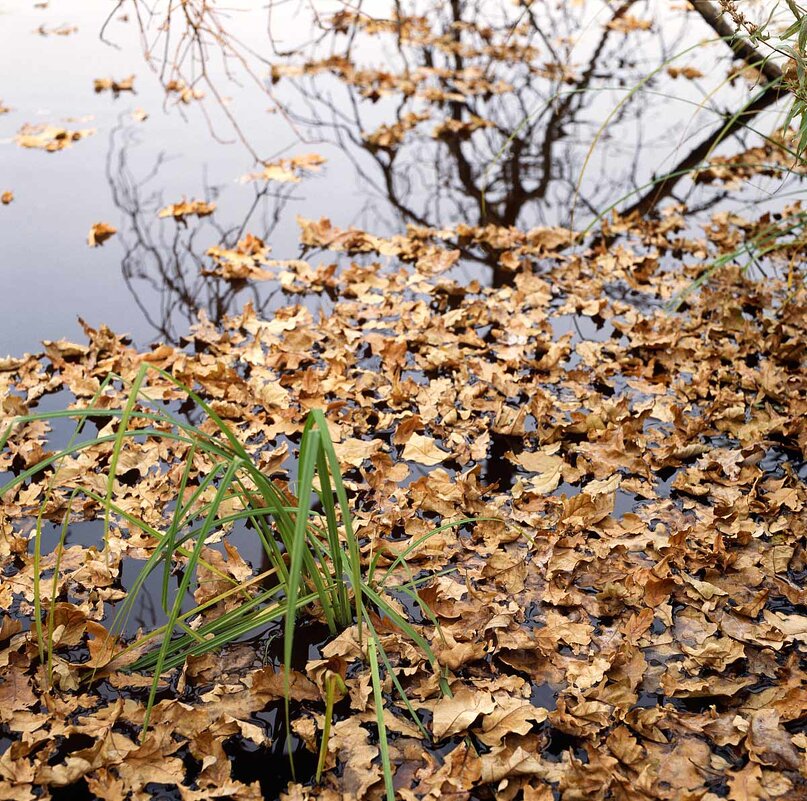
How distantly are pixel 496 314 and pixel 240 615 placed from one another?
2090 mm

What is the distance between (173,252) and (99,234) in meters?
0.47

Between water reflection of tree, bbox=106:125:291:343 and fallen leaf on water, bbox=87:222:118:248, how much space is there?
65 millimetres

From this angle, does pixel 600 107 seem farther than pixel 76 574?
Yes

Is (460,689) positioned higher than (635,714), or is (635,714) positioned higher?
(460,689)

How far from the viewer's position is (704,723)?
168 centimetres

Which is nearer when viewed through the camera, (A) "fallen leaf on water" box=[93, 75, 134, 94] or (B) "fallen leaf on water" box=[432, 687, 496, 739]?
(B) "fallen leaf on water" box=[432, 687, 496, 739]

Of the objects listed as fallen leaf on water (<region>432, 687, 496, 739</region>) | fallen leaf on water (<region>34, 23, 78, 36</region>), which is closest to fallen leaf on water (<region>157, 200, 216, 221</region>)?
fallen leaf on water (<region>432, 687, 496, 739</region>)

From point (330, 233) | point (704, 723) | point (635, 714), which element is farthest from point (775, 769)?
point (330, 233)

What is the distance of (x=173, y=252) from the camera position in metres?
4.08

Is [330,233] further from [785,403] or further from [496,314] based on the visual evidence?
[785,403]

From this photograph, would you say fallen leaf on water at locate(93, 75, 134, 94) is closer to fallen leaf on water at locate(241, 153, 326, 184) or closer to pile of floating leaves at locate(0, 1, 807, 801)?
fallen leaf on water at locate(241, 153, 326, 184)

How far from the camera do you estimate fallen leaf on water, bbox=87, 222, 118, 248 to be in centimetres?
415

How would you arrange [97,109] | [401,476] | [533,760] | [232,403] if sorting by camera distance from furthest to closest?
[97,109] < [232,403] < [401,476] < [533,760]

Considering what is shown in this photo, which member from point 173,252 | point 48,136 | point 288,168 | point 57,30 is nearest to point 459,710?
point 173,252
